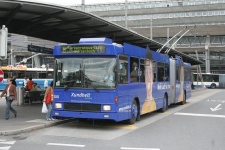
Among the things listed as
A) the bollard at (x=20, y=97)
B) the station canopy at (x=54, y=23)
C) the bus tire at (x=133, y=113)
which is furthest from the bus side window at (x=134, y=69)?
the bollard at (x=20, y=97)

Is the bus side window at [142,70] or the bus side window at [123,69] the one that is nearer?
the bus side window at [123,69]

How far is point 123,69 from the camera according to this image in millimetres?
11969

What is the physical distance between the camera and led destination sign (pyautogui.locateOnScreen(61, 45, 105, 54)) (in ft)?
37.5

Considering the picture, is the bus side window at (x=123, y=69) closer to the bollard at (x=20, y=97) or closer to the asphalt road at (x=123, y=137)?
the asphalt road at (x=123, y=137)

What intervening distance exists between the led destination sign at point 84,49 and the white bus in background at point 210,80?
53.6 meters

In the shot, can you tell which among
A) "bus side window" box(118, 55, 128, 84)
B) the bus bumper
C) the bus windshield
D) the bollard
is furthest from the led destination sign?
the bollard

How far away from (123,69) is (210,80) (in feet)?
179

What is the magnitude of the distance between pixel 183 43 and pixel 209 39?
16.9ft

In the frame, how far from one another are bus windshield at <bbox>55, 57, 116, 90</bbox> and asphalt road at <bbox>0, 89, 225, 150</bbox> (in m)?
1.48

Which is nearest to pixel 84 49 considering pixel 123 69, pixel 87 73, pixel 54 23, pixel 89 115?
pixel 87 73

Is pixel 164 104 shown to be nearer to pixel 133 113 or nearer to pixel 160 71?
pixel 160 71

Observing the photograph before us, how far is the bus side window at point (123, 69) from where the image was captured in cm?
1161

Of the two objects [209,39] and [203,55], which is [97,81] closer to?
[209,39]

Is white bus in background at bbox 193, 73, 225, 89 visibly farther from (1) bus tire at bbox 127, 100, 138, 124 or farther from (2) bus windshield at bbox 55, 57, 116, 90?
(2) bus windshield at bbox 55, 57, 116, 90
